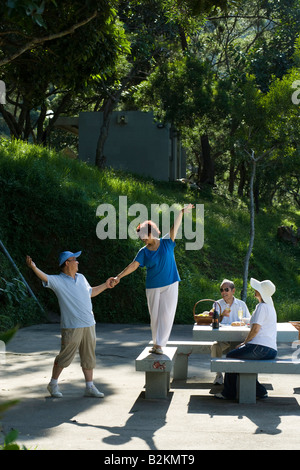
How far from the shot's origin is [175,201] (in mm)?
26344

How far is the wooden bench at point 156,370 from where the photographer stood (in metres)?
7.62

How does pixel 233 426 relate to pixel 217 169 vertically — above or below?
below

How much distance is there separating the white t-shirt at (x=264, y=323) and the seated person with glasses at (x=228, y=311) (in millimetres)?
1290

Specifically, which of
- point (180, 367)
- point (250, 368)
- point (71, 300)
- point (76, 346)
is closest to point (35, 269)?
point (71, 300)

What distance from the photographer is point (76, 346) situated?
7582 millimetres

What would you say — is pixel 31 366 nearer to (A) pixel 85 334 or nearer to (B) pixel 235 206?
(A) pixel 85 334

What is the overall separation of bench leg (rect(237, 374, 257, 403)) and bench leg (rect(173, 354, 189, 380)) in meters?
1.58

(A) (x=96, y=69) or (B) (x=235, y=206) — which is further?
(B) (x=235, y=206)

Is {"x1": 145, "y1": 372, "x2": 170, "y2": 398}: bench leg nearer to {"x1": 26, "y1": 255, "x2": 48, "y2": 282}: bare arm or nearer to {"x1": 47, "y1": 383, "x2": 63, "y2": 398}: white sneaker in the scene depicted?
{"x1": 47, "y1": 383, "x2": 63, "y2": 398}: white sneaker

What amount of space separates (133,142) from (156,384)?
2771cm

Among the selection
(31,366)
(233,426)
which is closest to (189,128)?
(31,366)

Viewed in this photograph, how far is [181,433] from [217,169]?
4389 cm

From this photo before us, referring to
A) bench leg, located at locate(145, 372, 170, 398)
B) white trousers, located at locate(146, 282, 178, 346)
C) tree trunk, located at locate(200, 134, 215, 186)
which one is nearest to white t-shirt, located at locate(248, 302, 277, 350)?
white trousers, located at locate(146, 282, 178, 346)

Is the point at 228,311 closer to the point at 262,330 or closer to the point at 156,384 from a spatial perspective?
the point at 262,330
